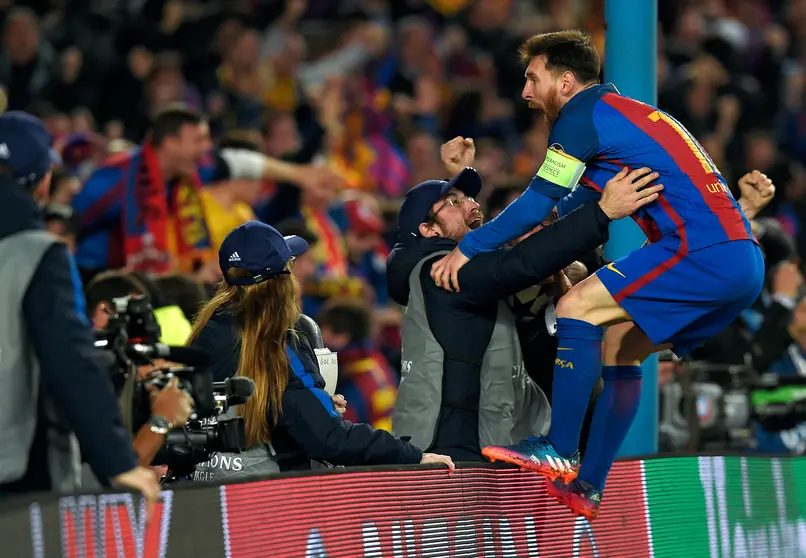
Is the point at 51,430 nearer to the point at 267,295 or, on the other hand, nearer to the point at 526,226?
the point at 267,295

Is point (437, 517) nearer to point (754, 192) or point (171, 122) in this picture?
point (754, 192)

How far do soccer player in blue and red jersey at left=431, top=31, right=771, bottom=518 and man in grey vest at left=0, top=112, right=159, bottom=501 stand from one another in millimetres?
1791

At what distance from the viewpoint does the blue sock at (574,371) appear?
16.7ft

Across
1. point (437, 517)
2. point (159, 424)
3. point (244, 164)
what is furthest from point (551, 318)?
point (244, 164)

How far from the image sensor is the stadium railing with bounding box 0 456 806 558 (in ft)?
11.6

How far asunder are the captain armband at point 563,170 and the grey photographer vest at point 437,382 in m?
0.54

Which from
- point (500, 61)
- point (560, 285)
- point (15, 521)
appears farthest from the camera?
point (500, 61)

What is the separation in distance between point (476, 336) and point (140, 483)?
6.35 ft

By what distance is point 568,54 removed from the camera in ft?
17.6

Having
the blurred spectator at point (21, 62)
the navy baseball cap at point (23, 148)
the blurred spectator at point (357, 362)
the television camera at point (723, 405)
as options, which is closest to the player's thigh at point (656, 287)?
the navy baseball cap at point (23, 148)

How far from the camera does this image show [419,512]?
463cm

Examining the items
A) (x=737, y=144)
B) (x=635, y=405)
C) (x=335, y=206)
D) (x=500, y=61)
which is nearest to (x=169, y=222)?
(x=335, y=206)

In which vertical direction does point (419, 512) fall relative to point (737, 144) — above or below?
below

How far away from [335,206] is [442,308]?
20.6 ft
